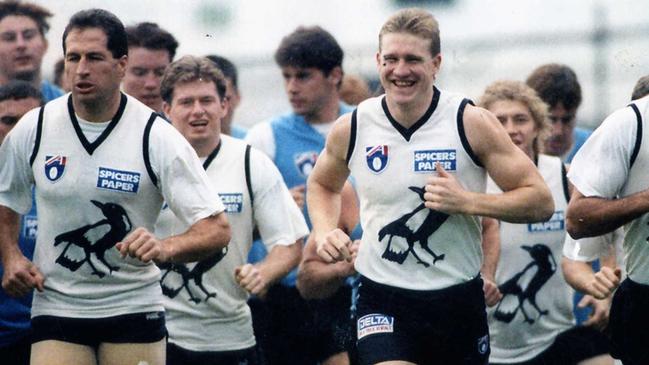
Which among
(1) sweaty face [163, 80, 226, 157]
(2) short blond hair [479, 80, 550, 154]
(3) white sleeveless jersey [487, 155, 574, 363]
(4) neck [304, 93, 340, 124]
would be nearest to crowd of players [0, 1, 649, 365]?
(1) sweaty face [163, 80, 226, 157]

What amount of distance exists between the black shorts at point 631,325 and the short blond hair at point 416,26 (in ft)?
5.00

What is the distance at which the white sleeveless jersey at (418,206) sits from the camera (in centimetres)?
798

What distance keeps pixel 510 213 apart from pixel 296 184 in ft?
10.7

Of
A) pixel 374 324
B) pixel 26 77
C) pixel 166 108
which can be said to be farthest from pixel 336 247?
pixel 26 77

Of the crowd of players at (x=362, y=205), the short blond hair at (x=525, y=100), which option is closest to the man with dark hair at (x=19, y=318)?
the crowd of players at (x=362, y=205)

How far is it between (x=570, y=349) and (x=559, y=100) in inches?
78.2

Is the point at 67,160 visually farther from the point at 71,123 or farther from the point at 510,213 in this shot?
the point at 510,213

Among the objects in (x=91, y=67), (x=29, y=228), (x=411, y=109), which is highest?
(x=91, y=67)

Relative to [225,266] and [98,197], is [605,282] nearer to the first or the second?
[225,266]

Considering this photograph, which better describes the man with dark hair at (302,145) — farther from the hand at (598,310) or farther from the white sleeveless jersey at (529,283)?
the hand at (598,310)

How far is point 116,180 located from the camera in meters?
8.04

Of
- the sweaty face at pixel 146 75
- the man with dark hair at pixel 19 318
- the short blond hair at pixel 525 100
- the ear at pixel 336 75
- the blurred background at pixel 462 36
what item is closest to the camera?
the man with dark hair at pixel 19 318

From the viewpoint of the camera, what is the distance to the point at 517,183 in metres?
7.93

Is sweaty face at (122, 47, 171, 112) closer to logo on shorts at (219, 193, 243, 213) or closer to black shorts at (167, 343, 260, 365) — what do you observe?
logo on shorts at (219, 193, 243, 213)
